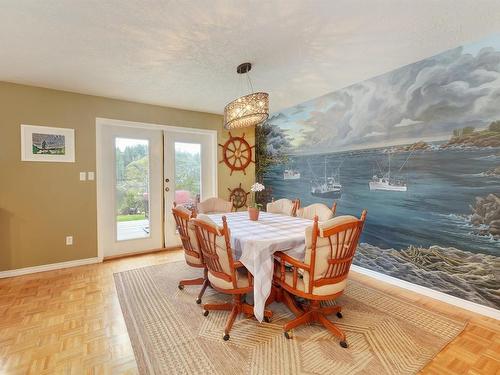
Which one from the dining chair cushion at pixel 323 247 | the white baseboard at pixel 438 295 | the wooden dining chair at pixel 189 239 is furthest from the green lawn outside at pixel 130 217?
the white baseboard at pixel 438 295

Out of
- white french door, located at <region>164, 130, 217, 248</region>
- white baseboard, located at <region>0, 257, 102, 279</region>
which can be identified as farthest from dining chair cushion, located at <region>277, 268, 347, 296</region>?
white baseboard, located at <region>0, 257, 102, 279</region>

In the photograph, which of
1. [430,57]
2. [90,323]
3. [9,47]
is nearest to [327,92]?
[430,57]

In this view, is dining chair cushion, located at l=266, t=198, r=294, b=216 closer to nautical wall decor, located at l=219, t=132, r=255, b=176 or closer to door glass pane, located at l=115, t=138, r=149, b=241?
nautical wall decor, located at l=219, t=132, r=255, b=176

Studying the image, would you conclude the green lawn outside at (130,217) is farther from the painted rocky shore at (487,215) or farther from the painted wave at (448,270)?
the painted rocky shore at (487,215)

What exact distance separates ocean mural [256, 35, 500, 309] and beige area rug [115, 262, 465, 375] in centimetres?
56

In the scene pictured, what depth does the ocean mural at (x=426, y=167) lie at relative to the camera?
222cm

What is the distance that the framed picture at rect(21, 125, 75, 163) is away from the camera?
3.11m

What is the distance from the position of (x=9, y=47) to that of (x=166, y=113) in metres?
1.99

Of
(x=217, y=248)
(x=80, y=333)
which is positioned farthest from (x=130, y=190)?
(x=217, y=248)

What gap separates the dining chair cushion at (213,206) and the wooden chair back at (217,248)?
4.48ft

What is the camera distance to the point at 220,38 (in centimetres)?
215

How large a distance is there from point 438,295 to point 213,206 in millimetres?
2697

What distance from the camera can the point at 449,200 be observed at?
243 cm

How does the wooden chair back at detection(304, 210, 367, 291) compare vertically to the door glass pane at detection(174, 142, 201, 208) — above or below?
below
